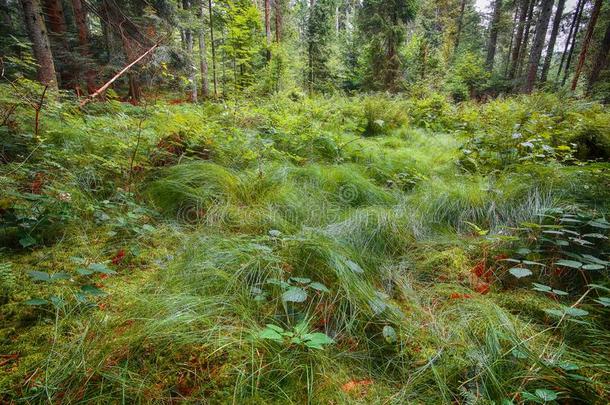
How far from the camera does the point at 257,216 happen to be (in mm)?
2318

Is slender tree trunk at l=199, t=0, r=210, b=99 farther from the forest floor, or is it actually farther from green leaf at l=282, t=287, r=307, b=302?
green leaf at l=282, t=287, r=307, b=302

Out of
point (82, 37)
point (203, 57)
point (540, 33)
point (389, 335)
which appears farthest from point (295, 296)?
point (203, 57)

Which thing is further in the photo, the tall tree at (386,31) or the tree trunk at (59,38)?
the tall tree at (386,31)

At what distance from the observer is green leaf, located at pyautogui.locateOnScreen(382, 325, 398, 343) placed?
4.18 ft

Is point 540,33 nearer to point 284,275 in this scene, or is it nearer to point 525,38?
point 284,275

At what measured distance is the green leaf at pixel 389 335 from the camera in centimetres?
128

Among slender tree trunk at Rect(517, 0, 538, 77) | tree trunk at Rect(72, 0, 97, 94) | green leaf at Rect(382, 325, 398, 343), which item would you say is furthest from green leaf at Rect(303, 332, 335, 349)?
slender tree trunk at Rect(517, 0, 538, 77)

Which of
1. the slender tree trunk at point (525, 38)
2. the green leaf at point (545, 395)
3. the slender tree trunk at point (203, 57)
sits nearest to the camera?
the green leaf at point (545, 395)

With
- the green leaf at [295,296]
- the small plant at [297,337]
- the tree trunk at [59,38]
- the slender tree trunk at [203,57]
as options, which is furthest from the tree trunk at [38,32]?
the slender tree trunk at [203,57]

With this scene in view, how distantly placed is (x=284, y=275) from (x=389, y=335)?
1.95ft

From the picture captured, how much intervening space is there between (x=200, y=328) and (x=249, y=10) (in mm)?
9499

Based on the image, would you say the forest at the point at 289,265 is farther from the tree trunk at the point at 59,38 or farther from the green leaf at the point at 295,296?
the tree trunk at the point at 59,38

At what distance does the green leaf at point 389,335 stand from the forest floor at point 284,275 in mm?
14

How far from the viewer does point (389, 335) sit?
129 centimetres
